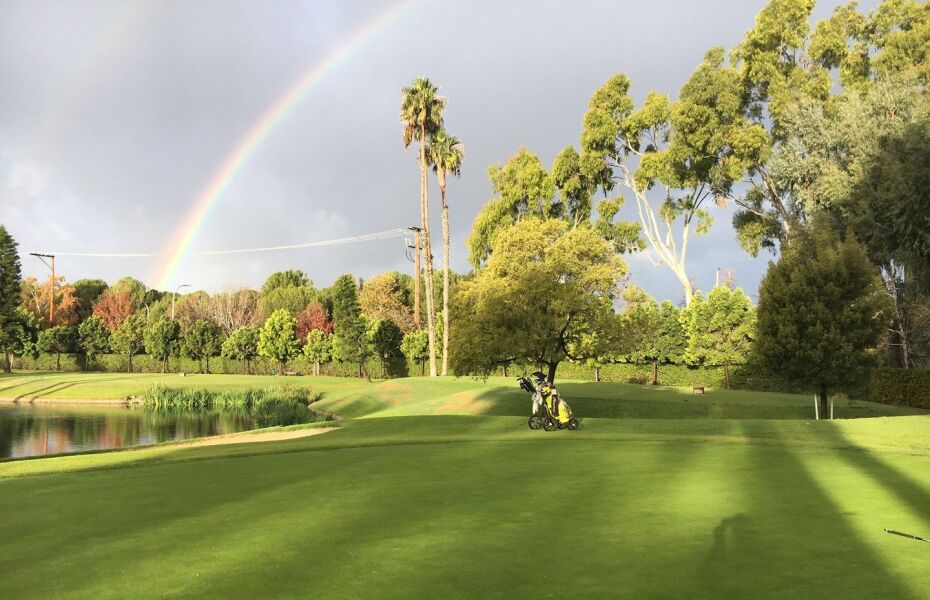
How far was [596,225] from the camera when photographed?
59.4m

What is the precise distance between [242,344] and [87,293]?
62.9 metres

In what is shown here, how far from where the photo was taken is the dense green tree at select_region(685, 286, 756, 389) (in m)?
47.3

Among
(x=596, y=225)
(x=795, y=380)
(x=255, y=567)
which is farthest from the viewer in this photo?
(x=596, y=225)

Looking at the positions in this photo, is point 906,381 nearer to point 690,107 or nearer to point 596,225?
point 690,107

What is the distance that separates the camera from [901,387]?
37.5 metres

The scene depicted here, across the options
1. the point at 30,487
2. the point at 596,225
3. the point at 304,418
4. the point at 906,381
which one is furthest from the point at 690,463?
the point at 596,225

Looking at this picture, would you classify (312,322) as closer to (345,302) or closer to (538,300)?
(345,302)

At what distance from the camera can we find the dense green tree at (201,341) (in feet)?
286

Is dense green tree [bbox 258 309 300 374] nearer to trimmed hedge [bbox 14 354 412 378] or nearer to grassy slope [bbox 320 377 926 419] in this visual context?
trimmed hedge [bbox 14 354 412 378]

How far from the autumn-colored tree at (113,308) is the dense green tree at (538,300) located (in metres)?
102

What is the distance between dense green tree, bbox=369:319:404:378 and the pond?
2183 centimetres

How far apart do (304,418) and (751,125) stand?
36.6 m

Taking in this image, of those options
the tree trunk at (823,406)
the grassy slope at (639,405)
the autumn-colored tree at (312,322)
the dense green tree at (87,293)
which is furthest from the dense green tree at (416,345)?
the dense green tree at (87,293)

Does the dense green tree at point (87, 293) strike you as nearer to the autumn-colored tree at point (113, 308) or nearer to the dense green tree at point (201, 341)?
the autumn-colored tree at point (113, 308)
